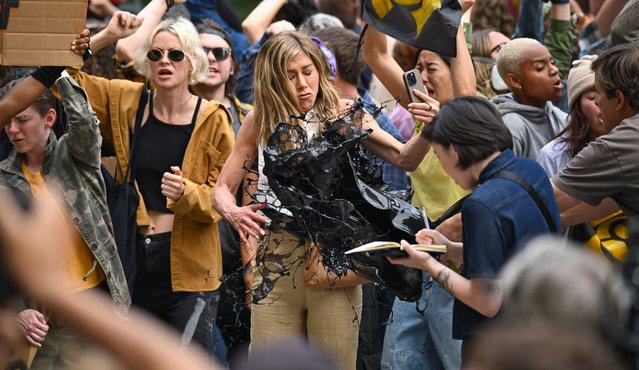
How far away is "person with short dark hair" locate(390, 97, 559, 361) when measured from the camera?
13.6ft

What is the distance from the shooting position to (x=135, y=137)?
6.22 metres

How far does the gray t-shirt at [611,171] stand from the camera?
4707 mm

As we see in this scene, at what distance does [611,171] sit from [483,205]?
0.86 meters

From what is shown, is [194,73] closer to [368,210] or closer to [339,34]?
[339,34]

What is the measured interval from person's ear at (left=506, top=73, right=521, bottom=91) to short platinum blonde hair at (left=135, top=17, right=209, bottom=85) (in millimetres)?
1732

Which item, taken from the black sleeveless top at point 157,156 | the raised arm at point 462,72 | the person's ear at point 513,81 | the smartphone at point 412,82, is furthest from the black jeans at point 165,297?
the person's ear at point 513,81

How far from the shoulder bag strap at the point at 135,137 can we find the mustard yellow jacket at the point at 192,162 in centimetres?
3

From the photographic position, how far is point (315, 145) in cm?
490

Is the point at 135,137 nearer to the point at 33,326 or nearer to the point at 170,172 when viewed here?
the point at 170,172

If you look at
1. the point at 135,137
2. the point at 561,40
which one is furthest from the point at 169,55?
the point at 561,40

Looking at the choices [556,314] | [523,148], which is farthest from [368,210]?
[556,314]

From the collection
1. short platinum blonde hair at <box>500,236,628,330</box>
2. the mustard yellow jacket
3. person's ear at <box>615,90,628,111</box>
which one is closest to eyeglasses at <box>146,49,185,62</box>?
the mustard yellow jacket

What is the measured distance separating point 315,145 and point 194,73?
1.80 meters

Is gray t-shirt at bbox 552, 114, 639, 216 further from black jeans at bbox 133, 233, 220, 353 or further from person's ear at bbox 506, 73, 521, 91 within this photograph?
black jeans at bbox 133, 233, 220, 353
